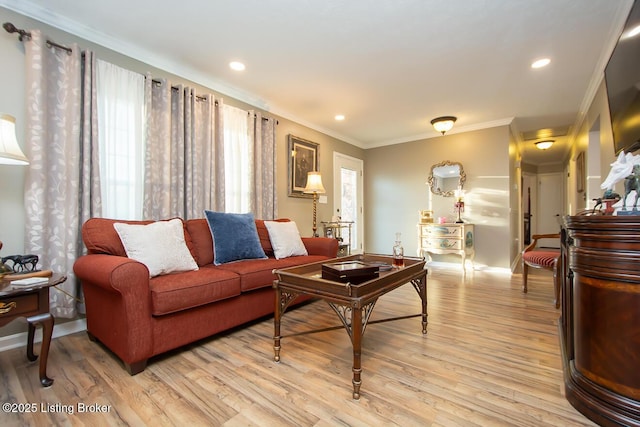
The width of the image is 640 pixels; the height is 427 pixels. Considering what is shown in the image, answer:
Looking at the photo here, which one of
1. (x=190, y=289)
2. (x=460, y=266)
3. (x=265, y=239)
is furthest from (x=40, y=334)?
(x=460, y=266)

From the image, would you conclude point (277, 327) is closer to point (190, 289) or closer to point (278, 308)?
point (278, 308)

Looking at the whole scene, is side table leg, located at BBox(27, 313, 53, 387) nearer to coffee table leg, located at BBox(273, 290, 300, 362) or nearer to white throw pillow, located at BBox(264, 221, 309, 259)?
coffee table leg, located at BBox(273, 290, 300, 362)

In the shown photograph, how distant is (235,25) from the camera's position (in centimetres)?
229

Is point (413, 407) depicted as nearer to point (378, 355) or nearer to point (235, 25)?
point (378, 355)

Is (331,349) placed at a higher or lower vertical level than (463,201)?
lower

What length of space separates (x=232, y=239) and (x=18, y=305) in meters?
1.42

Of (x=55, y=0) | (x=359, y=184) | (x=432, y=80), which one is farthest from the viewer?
(x=359, y=184)

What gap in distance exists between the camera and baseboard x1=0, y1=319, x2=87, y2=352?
1.93 m

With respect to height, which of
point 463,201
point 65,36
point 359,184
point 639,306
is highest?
point 65,36

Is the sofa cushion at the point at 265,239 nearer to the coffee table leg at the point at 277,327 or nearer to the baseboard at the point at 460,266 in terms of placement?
the coffee table leg at the point at 277,327

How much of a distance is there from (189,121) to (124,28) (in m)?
0.85

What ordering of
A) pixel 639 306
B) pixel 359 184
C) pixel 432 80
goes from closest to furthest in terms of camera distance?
1. pixel 639 306
2. pixel 432 80
3. pixel 359 184

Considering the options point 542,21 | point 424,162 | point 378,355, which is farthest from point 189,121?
point 424,162

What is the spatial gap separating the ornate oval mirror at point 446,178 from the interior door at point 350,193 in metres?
1.40
